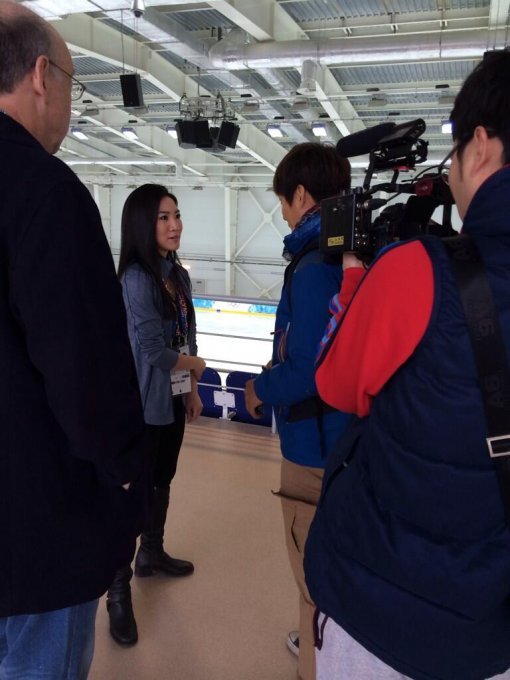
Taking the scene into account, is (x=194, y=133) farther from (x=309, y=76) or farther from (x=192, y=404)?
(x=192, y=404)

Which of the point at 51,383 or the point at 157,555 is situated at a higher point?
the point at 51,383

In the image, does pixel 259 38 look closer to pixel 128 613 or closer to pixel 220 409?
pixel 220 409

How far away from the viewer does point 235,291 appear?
57.4ft

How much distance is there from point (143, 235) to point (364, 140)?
3.67 feet

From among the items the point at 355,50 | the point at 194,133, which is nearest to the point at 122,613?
the point at 355,50

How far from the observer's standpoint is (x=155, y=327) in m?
2.11

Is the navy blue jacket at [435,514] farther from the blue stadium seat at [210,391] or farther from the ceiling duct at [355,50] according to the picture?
the ceiling duct at [355,50]

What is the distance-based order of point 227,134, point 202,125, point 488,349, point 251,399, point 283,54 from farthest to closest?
point 227,134 < point 202,125 < point 283,54 < point 251,399 < point 488,349

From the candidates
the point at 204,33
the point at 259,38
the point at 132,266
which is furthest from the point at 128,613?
the point at 204,33

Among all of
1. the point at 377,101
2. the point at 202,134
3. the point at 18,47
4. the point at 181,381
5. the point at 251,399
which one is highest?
the point at 377,101

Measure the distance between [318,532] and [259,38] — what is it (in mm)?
5737

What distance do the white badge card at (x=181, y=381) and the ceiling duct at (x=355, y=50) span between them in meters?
4.27

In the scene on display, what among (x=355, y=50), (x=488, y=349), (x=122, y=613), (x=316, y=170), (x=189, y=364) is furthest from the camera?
(x=355, y=50)

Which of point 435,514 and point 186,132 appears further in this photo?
point 186,132
